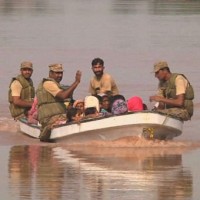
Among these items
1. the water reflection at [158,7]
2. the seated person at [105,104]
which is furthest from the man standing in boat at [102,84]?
the water reflection at [158,7]

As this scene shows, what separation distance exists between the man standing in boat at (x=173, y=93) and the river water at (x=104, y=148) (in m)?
0.51

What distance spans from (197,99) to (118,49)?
629 inches

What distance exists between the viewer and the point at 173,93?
18094 mm

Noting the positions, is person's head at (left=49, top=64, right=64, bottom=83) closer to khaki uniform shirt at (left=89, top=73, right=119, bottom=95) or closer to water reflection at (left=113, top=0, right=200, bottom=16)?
khaki uniform shirt at (left=89, top=73, right=119, bottom=95)

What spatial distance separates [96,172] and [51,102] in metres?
3.15

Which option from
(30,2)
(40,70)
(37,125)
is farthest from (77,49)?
(30,2)

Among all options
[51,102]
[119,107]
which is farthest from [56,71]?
[119,107]

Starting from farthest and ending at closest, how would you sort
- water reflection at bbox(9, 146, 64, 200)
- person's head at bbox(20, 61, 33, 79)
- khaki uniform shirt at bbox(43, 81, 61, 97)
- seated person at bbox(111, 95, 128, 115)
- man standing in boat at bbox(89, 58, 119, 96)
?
person's head at bbox(20, 61, 33, 79), man standing in boat at bbox(89, 58, 119, 96), khaki uniform shirt at bbox(43, 81, 61, 97), seated person at bbox(111, 95, 128, 115), water reflection at bbox(9, 146, 64, 200)

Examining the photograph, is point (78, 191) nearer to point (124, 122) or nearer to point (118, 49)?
point (124, 122)

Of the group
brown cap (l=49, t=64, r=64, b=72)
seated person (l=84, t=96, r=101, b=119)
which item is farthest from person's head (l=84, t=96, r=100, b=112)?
brown cap (l=49, t=64, r=64, b=72)

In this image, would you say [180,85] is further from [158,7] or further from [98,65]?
[158,7]

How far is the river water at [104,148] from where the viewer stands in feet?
46.5

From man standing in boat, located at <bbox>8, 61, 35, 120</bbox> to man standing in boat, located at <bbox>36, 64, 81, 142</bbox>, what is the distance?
1053 mm

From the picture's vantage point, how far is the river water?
559 inches
